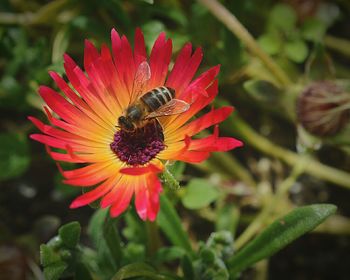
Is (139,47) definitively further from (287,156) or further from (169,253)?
(287,156)

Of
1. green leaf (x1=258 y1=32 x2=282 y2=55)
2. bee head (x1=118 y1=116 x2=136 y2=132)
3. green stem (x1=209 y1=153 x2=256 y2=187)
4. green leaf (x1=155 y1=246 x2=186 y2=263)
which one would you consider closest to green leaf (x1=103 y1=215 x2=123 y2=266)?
green leaf (x1=155 y1=246 x2=186 y2=263)

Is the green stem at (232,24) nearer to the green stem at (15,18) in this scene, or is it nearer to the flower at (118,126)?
the flower at (118,126)

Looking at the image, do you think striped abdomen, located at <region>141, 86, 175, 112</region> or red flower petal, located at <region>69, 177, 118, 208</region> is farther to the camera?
striped abdomen, located at <region>141, 86, 175, 112</region>

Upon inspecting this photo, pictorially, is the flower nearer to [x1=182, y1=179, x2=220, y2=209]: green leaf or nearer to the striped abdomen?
the striped abdomen

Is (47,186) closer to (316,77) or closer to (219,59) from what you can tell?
(219,59)

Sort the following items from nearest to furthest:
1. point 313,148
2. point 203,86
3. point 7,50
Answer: point 203,86
point 313,148
point 7,50

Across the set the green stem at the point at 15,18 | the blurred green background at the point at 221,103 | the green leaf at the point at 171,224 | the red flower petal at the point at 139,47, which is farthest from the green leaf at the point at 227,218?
the green stem at the point at 15,18

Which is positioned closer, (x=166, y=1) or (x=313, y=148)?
(x=313, y=148)

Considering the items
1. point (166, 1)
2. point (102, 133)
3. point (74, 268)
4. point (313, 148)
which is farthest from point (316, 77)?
point (74, 268)
